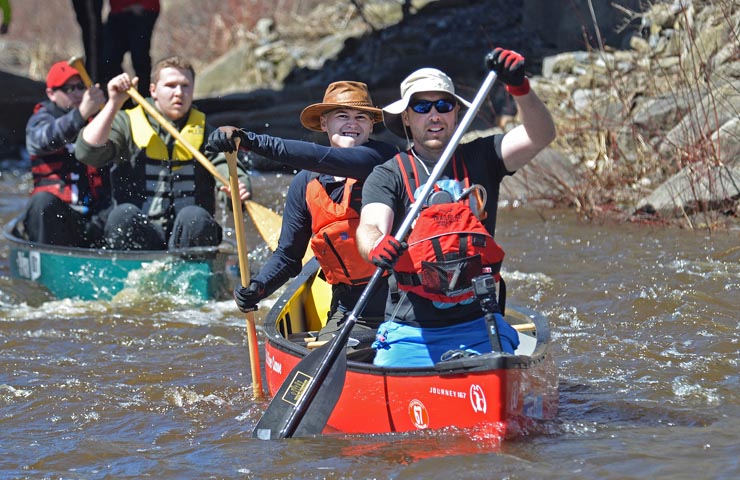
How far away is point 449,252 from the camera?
398cm

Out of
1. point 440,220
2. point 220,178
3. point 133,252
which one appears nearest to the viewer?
point 440,220

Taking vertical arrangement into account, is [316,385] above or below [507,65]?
below

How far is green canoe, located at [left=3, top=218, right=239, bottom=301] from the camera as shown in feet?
22.3

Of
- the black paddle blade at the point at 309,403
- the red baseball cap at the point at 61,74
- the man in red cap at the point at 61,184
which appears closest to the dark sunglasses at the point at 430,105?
the black paddle blade at the point at 309,403

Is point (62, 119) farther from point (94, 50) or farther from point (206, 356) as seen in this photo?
point (94, 50)

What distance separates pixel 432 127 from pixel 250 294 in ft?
3.86

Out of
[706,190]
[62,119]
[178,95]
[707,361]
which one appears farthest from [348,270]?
[706,190]

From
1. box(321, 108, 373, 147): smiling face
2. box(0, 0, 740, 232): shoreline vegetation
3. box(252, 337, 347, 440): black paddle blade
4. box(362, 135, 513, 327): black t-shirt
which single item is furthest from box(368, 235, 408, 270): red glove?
box(0, 0, 740, 232): shoreline vegetation

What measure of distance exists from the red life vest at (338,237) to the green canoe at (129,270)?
2035mm

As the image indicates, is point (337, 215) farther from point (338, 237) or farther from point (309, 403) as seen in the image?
point (309, 403)

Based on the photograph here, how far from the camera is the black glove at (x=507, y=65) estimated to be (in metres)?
3.97

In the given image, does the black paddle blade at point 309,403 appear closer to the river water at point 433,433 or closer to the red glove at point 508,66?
the river water at point 433,433

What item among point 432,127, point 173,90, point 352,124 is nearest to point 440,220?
point 432,127

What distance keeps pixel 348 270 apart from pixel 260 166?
772cm
